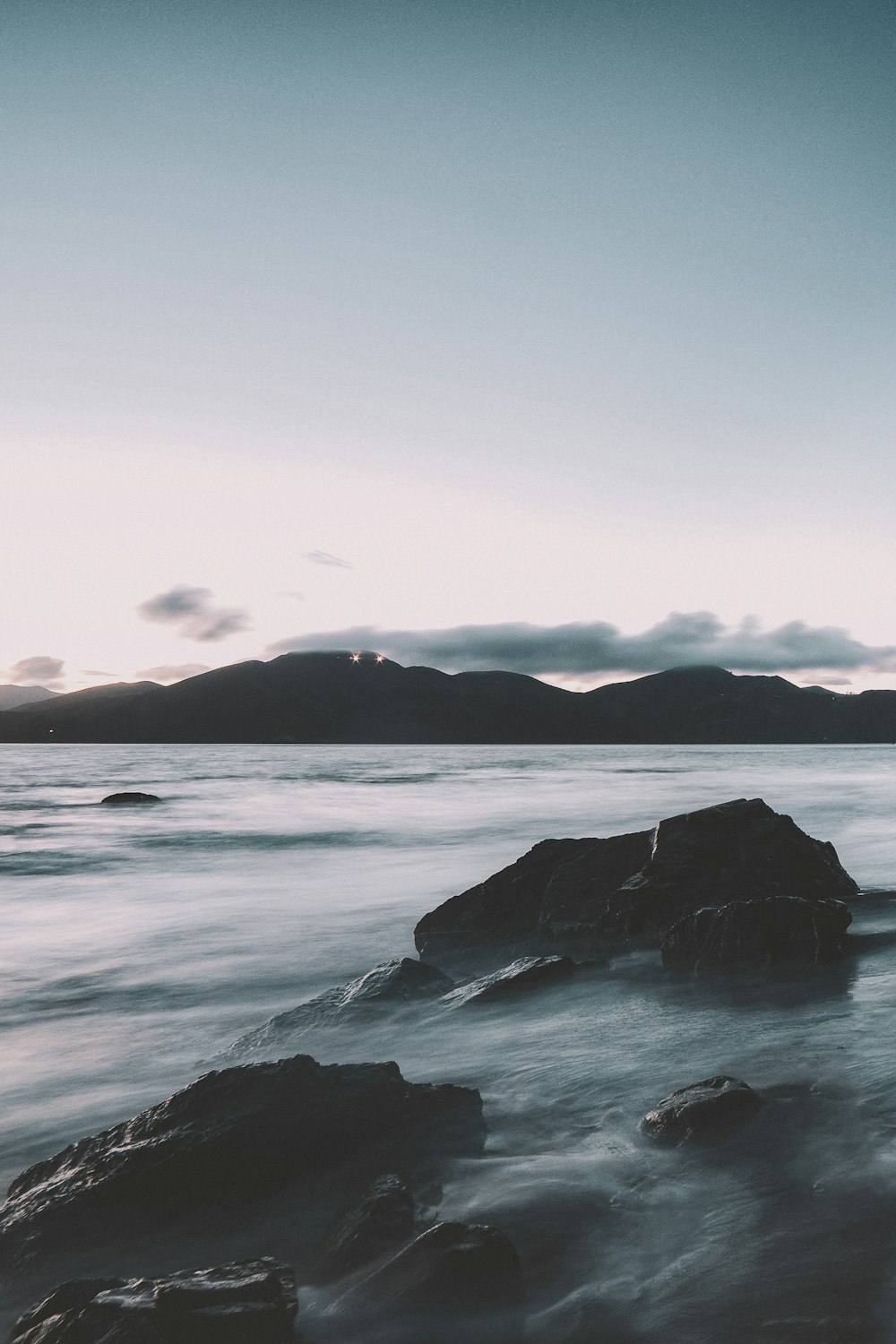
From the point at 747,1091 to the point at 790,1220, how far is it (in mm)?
918

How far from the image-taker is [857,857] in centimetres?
1481

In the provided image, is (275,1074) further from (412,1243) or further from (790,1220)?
(790,1220)

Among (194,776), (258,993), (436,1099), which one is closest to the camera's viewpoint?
(436,1099)

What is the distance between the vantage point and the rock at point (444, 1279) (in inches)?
111

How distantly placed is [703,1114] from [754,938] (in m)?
3.16

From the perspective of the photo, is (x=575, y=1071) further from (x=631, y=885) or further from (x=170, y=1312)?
(x=631, y=885)

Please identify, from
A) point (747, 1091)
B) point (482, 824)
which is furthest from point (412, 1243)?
point (482, 824)

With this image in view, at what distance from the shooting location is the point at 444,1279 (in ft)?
9.46

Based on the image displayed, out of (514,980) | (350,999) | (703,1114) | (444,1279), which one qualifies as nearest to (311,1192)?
(444,1279)

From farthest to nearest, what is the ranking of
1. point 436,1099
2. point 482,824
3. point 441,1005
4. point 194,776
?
1. point 194,776
2. point 482,824
3. point 441,1005
4. point 436,1099

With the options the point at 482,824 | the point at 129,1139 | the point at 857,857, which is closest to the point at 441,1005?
the point at 129,1139

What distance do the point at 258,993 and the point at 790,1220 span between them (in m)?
5.36

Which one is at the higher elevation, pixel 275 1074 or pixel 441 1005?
pixel 275 1074

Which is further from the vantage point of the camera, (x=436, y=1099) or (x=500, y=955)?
(x=500, y=955)
